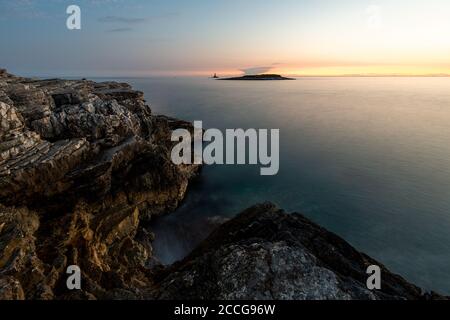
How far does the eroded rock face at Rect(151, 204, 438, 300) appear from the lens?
35.4 ft

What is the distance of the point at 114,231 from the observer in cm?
2478

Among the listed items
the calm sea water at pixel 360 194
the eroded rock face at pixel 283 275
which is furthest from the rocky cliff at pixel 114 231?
the calm sea water at pixel 360 194

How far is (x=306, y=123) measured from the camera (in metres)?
82.2

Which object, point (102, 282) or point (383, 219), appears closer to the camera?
point (102, 282)

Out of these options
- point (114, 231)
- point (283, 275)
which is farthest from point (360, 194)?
point (283, 275)

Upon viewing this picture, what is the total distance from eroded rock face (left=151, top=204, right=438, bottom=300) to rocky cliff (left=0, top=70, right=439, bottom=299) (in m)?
0.04

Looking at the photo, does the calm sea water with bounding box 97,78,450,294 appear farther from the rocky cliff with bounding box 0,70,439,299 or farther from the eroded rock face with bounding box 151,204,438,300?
the eroded rock face with bounding box 151,204,438,300

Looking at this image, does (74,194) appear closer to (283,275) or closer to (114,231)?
(114,231)

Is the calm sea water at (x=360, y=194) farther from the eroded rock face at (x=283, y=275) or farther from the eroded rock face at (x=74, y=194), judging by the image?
the eroded rock face at (x=283, y=275)

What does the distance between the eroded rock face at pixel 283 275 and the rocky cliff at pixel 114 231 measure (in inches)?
1.7

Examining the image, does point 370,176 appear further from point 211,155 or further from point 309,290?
point 309,290

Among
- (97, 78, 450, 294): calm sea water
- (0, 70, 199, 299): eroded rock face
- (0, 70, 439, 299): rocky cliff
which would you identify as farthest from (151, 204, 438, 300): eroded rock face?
(97, 78, 450, 294): calm sea water
